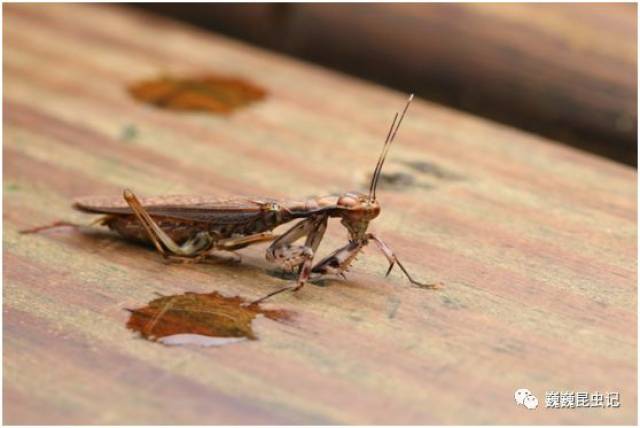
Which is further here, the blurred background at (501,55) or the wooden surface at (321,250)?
the blurred background at (501,55)

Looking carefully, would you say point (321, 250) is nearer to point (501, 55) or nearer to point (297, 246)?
point (297, 246)

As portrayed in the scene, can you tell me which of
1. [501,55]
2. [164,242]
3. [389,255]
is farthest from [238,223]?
[501,55]

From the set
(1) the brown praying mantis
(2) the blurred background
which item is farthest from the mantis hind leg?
(2) the blurred background

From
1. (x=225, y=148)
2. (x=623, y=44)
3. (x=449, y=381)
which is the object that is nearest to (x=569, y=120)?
(x=623, y=44)

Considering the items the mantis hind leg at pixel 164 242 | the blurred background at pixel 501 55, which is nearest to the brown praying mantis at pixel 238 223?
the mantis hind leg at pixel 164 242

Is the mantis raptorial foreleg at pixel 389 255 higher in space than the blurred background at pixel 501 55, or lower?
lower

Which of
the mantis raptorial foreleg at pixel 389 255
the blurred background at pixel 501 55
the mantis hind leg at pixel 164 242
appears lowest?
the mantis hind leg at pixel 164 242

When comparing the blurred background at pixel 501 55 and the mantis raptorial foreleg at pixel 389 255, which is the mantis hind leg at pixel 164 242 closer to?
the mantis raptorial foreleg at pixel 389 255

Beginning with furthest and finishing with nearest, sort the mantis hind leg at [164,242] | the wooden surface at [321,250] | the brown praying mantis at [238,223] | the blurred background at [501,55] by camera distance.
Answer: the blurred background at [501,55] → the mantis hind leg at [164,242] → the brown praying mantis at [238,223] → the wooden surface at [321,250]
